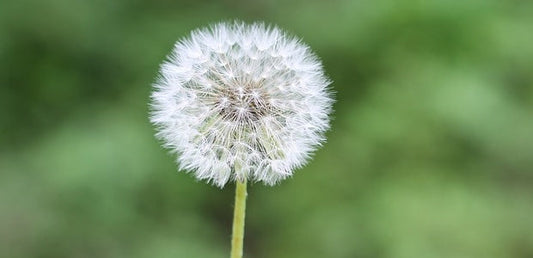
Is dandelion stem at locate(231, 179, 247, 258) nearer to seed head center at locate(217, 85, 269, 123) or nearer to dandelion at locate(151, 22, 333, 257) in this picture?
dandelion at locate(151, 22, 333, 257)

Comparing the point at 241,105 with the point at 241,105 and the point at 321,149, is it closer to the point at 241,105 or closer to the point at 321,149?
the point at 241,105

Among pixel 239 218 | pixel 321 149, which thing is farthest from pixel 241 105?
pixel 321 149

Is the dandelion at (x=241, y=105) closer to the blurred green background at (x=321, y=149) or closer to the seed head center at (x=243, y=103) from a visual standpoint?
the seed head center at (x=243, y=103)

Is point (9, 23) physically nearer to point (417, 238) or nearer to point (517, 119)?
point (417, 238)

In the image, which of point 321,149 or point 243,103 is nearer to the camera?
point 243,103

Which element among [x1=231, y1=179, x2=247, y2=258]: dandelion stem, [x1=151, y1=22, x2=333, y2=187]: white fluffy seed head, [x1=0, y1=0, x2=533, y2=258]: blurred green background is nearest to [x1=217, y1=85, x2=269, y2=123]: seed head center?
[x1=151, y1=22, x2=333, y2=187]: white fluffy seed head

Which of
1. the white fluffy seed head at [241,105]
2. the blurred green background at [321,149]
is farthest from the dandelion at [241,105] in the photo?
the blurred green background at [321,149]

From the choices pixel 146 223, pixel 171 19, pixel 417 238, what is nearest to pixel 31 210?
pixel 146 223
